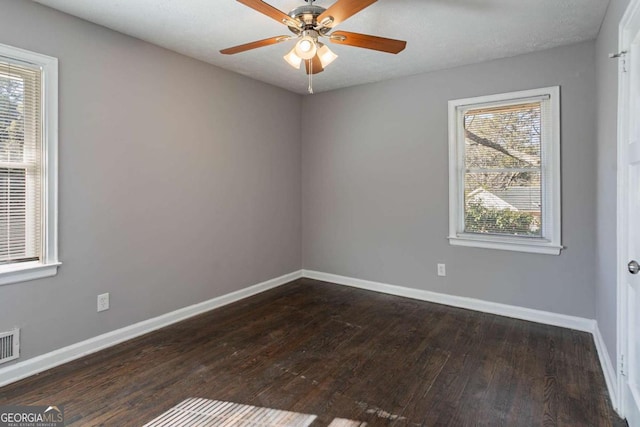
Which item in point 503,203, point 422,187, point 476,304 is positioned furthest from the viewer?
point 422,187

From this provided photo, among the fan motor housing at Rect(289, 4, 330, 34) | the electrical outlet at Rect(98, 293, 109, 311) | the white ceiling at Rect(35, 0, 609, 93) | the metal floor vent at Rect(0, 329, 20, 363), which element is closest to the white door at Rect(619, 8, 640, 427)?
the white ceiling at Rect(35, 0, 609, 93)

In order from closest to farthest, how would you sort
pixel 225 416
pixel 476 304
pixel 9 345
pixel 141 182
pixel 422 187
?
pixel 225 416 → pixel 9 345 → pixel 141 182 → pixel 476 304 → pixel 422 187

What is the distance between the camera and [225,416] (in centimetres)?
196

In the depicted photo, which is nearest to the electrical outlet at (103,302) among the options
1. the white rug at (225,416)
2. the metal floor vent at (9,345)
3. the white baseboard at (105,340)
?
the white baseboard at (105,340)

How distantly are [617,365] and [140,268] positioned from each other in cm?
349

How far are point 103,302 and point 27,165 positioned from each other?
3.80 feet

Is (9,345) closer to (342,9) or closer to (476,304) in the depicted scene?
(342,9)

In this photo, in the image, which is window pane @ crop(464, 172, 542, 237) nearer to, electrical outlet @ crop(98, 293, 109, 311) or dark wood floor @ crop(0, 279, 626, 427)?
dark wood floor @ crop(0, 279, 626, 427)

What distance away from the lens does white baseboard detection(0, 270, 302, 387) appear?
2.32m

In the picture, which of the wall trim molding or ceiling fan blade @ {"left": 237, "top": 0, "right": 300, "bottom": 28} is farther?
the wall trim molding

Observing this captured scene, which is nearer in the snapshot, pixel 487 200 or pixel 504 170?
pixel 504 170

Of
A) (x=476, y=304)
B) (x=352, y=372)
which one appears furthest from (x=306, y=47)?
(x=476, y=304)

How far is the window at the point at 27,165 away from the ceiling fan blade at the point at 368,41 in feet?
6.65

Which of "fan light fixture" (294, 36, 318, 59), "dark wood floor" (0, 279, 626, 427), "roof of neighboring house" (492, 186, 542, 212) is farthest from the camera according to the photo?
"roof of neighboring house" (492, 186, 542, 212)
